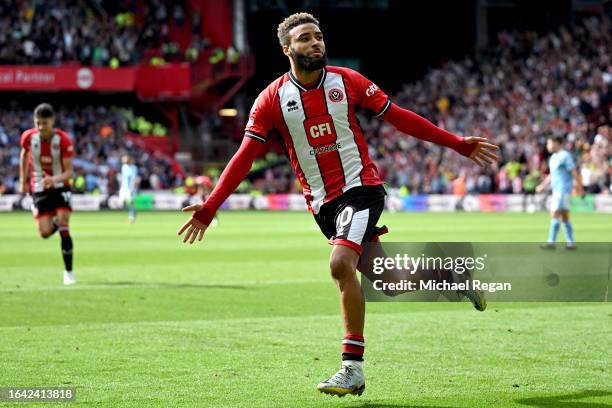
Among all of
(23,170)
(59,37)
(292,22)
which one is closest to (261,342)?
(292,22)

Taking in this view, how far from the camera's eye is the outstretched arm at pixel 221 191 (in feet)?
23.4

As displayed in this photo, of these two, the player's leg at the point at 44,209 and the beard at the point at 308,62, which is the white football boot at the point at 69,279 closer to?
the player's leg at the point at 44,209

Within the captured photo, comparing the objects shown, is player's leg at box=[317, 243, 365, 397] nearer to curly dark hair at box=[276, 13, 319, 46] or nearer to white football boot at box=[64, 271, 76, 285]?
curly dark hair at box=[276, 13, 319, 46]

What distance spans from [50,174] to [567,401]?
964 cm

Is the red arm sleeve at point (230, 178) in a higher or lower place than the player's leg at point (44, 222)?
higher

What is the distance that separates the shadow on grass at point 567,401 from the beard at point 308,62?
8.33ft

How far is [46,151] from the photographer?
14727mm

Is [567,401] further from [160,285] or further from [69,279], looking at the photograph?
[69,279]

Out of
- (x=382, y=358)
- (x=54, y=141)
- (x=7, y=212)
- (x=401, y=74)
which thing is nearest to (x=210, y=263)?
(x=54, y=141)

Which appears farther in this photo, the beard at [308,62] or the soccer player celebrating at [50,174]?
the soccer player celebrating at [50,174]

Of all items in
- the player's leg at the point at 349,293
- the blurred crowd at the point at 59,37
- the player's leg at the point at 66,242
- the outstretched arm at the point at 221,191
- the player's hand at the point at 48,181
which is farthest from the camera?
the blurred crowd at the point at 59,37

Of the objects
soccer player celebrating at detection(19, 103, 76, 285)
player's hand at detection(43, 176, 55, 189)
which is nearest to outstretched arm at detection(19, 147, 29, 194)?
soccer player celebrating at detection(19, 103, 76, 285)

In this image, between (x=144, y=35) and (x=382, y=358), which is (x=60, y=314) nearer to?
(x=382, y=358)

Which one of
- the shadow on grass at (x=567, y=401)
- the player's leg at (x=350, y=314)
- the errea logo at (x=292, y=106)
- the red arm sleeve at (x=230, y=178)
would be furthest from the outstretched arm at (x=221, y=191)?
the shadow on grass at (x=567, y=401)
